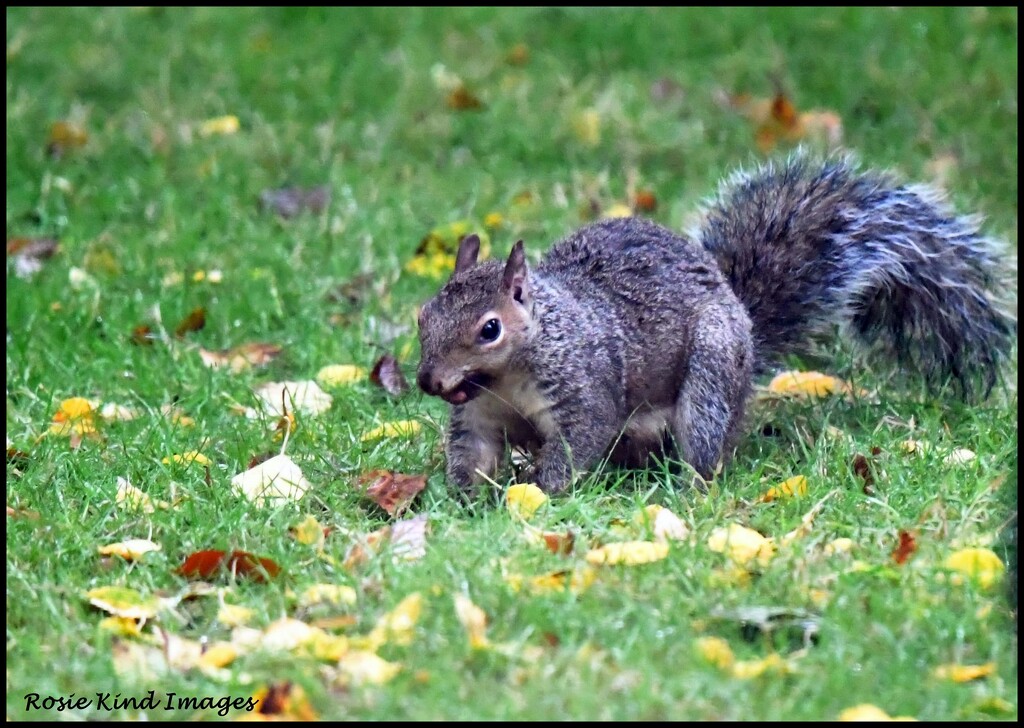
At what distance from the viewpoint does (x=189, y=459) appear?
3754 mm

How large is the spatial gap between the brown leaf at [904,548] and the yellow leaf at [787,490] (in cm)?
40

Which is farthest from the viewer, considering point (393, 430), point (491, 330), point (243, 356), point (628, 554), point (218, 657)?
point (243, 356)

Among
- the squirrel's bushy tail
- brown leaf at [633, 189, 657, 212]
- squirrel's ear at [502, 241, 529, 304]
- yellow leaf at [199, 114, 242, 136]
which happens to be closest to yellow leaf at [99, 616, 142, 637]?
squirrel's ear at [502, 241, 529, 304]

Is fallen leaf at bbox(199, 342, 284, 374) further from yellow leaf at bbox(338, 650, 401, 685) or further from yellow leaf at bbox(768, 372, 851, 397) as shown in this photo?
yellow leaf at bbox(338, 650, 401, 685)

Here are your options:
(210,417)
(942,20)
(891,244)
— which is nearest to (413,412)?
(210,417)

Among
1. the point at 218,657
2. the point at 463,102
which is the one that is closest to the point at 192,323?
the point at 463,102

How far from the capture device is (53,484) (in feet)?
11.7

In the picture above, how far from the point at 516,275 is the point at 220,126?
10.3ft

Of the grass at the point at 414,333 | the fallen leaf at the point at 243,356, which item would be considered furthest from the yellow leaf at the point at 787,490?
the fallen leaf at the point at 243,356

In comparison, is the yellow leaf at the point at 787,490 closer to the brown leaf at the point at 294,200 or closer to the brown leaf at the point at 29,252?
the brown leaf at the point at 294,200

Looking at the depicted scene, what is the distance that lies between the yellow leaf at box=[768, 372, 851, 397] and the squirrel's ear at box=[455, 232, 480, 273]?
115 cm

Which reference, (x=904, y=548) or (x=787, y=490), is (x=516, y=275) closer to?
(x=787, y=490)

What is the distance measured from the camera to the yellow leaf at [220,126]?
6.33 m

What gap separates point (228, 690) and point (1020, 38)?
195 inches
